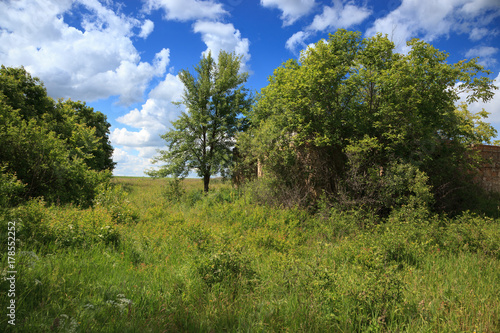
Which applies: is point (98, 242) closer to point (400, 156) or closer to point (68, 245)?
point (68, 245)

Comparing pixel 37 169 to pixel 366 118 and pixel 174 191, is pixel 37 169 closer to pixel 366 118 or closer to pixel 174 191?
pixel 174 191

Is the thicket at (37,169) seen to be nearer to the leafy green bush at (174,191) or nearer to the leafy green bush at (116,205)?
the leafy green bush at (116,205)

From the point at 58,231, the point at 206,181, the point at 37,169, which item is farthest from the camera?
the point at 206,181

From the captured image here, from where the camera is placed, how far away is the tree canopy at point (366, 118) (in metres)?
10.5

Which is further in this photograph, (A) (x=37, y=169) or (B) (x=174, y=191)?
(B) (x=174, y=191)

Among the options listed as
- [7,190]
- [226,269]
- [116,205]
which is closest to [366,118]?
[226,269]

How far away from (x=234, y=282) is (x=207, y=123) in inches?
563

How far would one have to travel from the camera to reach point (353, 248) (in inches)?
251

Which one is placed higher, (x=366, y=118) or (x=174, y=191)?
(x=366, y=118)

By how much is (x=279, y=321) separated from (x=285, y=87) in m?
10.4

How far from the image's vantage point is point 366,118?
1112 centimetres

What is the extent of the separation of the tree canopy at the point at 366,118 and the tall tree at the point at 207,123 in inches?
254

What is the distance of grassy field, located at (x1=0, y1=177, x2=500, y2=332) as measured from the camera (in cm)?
341

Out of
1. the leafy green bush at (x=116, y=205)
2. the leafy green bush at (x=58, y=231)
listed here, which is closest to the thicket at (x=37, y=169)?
the leafy green bush at (x=116, y=205)
